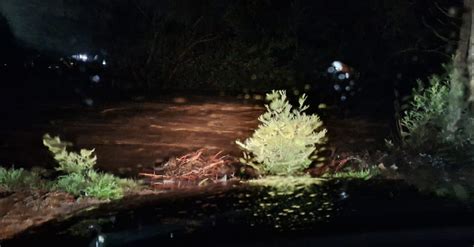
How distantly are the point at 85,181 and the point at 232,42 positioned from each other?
60.0 feet

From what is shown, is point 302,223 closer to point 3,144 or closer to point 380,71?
point 3,144

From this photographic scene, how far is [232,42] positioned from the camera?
82.8 ft

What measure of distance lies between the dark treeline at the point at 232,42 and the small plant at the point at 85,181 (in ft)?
51.2

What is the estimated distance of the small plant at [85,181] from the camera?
7.00m

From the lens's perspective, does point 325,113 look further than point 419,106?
Yes

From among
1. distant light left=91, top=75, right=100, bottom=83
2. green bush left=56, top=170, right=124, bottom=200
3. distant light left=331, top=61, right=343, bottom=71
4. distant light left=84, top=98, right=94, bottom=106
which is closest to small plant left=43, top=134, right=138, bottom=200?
green bush left=56, top=170, right=124, bottom=200

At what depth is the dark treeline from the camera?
2348 centimetres

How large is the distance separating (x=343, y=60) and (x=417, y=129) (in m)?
15.7

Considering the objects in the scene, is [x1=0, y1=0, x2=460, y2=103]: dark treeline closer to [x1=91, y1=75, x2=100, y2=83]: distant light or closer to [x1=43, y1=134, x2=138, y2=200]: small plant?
[x1=91, y1=75, x2=100, y2=83]: distant light

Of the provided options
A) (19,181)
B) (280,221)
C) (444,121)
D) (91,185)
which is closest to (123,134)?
(19,181)

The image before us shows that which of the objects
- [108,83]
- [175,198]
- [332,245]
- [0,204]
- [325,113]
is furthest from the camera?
[108,83]

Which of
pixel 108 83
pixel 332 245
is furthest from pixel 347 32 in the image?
pixel 332 245

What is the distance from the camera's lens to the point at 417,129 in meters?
8.84

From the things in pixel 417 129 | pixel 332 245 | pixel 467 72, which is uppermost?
pixel 467 72
